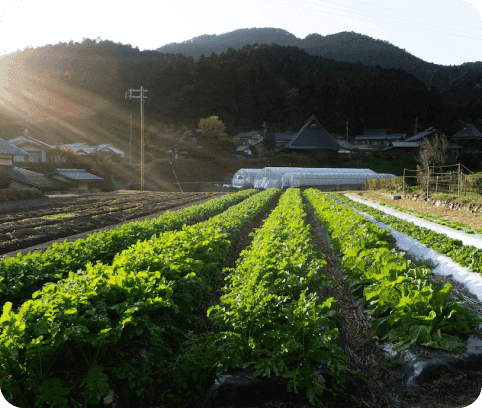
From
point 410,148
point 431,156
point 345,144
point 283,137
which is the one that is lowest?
point 431,156

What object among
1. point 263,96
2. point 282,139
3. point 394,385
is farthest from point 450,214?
point 263,96

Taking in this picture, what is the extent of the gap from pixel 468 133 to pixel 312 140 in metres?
31.0

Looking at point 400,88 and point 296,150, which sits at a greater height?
point 400,88

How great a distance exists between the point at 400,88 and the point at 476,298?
9280cm

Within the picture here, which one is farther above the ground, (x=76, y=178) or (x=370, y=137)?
(x=370, y=137)

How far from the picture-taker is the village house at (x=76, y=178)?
105 feet

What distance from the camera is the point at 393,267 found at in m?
4.79

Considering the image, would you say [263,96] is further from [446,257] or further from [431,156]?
[446,257]

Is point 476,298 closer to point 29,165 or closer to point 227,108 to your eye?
point 29,165

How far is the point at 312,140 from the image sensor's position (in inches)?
2372

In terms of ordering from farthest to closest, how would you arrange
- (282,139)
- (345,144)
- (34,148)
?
1. (282,139)
2. (345,144)
3. (34,148)

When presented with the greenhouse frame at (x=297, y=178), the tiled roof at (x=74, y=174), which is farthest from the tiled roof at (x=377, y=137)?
the tiled roof at (x=74, y=174)

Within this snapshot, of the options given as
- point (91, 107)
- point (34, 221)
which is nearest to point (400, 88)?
point (91, 107)

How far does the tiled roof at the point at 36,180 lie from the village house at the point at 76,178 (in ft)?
2.14
